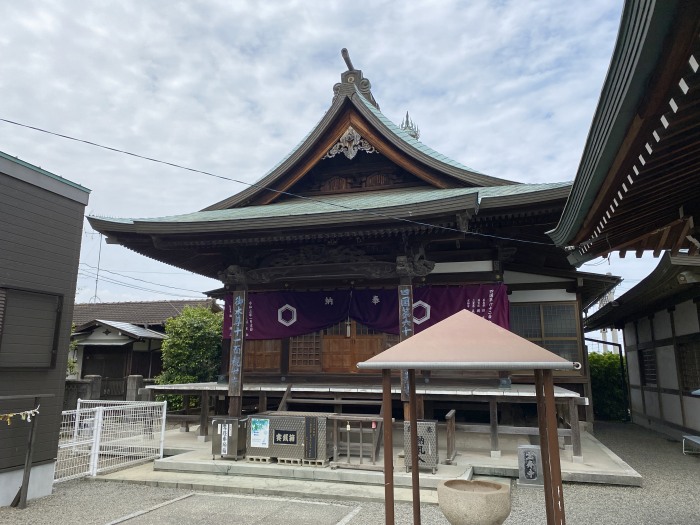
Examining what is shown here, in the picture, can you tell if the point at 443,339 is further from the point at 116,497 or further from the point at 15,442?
the point at 15,442

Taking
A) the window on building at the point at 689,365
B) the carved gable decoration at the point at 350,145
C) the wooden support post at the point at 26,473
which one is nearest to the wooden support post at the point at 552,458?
the wooden support post at the point at 26,473

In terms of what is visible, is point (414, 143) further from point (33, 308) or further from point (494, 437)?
point (33, 308)

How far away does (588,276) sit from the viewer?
1122cm

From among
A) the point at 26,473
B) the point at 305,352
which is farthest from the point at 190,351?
the point at 26,473

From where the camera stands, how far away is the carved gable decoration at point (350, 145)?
38.6ft

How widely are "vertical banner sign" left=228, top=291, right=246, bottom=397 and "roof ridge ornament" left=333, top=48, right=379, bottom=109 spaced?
551 centimetres

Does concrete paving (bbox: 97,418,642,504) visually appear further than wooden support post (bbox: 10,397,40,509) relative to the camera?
Yes

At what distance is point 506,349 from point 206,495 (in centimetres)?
556

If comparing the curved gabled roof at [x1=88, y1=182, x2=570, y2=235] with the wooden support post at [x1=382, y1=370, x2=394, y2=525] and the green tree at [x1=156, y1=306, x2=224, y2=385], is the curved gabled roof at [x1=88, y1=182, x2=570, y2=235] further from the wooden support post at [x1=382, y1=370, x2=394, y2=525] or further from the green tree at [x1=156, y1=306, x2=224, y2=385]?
the green tree at [x1=156, y1=306, x2=224, y2=385]

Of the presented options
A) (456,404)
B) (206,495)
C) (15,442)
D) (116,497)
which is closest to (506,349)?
(206,495)

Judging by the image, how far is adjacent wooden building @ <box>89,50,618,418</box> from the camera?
9.71 meters

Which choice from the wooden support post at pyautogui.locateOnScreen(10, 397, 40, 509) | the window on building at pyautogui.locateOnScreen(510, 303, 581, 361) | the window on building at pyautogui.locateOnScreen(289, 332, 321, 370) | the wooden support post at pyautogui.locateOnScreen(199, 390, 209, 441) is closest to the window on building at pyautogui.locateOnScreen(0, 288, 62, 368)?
the wooden support post at pyautogui.locateOnScreen(10, 397, 40, 509)

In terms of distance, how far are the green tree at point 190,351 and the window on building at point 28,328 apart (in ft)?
31.0

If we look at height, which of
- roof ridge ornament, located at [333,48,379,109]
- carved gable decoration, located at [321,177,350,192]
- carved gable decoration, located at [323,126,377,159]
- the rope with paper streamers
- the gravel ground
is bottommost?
the gravel ground
